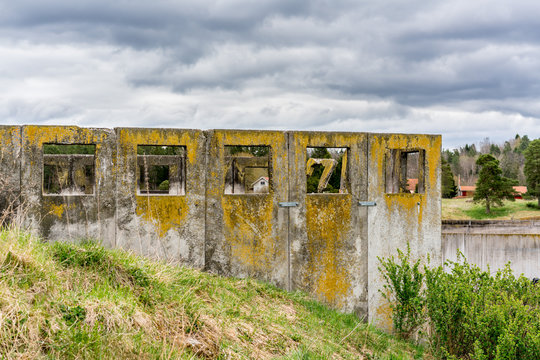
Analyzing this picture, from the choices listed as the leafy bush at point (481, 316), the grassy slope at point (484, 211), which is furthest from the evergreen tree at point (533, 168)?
the leafy bush at point (481, 316)

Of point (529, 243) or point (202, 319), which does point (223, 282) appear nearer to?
point (202, 319)

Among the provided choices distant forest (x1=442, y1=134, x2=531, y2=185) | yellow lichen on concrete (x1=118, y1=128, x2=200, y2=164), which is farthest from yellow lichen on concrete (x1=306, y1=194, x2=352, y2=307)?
distant forest (x1=442, y1=134, x2=531, y2=185)

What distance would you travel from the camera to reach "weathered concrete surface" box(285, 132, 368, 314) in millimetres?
8945

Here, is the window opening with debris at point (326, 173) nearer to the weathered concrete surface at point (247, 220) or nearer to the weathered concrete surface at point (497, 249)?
the weathered concrete surface at point (247, 220)

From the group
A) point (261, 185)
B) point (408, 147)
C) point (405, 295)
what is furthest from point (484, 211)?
point (405, 295)

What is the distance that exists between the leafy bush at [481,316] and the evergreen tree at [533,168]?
38.9m

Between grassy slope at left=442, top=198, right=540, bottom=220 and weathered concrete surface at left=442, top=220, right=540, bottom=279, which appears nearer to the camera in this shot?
weathered concrete surface at left=442, top=220, right=540, bottom=279

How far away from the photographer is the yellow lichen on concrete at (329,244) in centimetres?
902

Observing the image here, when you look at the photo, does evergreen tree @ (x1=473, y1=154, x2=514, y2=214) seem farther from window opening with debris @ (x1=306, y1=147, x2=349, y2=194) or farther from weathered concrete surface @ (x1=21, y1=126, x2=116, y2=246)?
weathered concrete surface @ (x1=21, y1=126, x2=116, y2=246)

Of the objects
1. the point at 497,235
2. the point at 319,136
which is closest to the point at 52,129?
the point at 319,136

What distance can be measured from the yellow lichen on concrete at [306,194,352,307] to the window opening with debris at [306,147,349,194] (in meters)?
0.59

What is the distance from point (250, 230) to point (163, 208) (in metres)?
1.56

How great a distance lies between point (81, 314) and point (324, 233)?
5.57m

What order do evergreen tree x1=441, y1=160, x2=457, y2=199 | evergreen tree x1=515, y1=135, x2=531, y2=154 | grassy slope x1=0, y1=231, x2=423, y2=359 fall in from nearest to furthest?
grassy slope x1=0, y1=231, x2=423, y2=359 → evergreen tree x1=441, y1=160, x2=457, y2=199 → evergreen tree x1=515, y1=135, x2=531, y2=154
